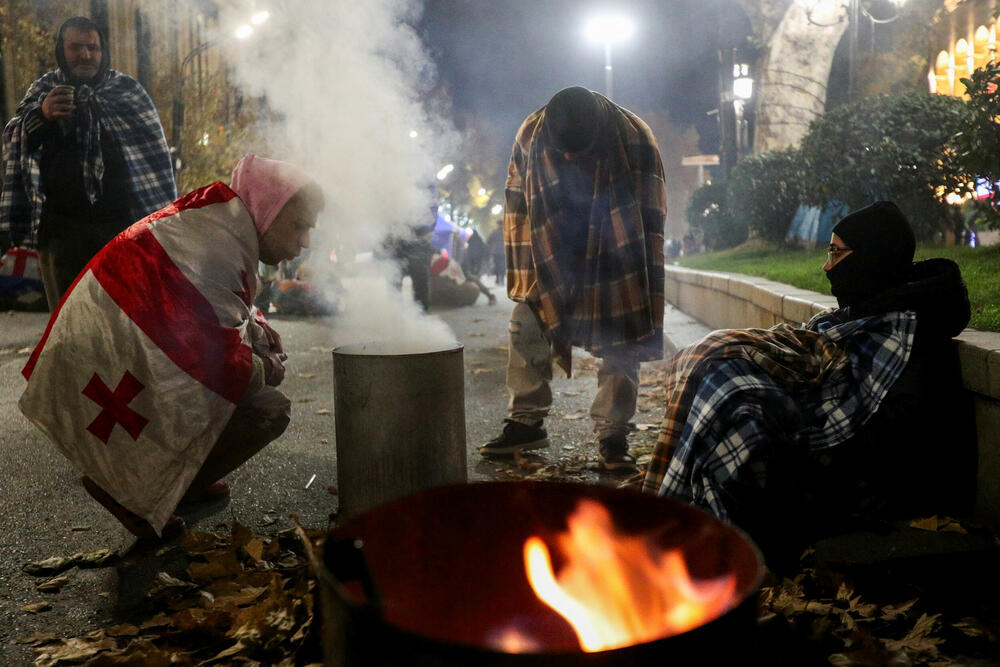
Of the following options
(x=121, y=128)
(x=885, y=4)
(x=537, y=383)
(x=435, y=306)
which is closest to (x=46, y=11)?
(x=435, y=306)

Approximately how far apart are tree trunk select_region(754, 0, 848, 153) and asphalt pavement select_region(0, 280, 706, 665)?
16834 mm

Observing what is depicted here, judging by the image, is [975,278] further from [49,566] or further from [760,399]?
[49,566]

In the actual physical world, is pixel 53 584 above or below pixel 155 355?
below

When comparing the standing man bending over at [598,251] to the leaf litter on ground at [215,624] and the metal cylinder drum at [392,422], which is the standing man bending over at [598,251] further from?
the leaf litter on ground at [215,624]

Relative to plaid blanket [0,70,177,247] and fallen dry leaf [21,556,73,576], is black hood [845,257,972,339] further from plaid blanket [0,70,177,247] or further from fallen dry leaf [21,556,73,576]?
plaid blanket [0,70,177,247]

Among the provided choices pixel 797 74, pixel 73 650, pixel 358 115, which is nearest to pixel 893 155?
pixel 358 115

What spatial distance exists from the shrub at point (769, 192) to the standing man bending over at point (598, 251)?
11764 mm

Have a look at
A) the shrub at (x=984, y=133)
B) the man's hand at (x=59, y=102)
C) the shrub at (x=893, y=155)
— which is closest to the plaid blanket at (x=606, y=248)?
the man's hand at (x=59, y=102)

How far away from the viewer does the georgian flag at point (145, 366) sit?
279 centimetres

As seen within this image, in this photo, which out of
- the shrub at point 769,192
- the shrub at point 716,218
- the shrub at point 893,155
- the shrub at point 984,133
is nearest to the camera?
the shrub at point 984,133

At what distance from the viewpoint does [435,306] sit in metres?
15.4

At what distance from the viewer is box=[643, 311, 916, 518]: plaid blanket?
2.67m

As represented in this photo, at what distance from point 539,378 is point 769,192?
12.2m

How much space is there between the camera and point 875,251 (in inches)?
122
